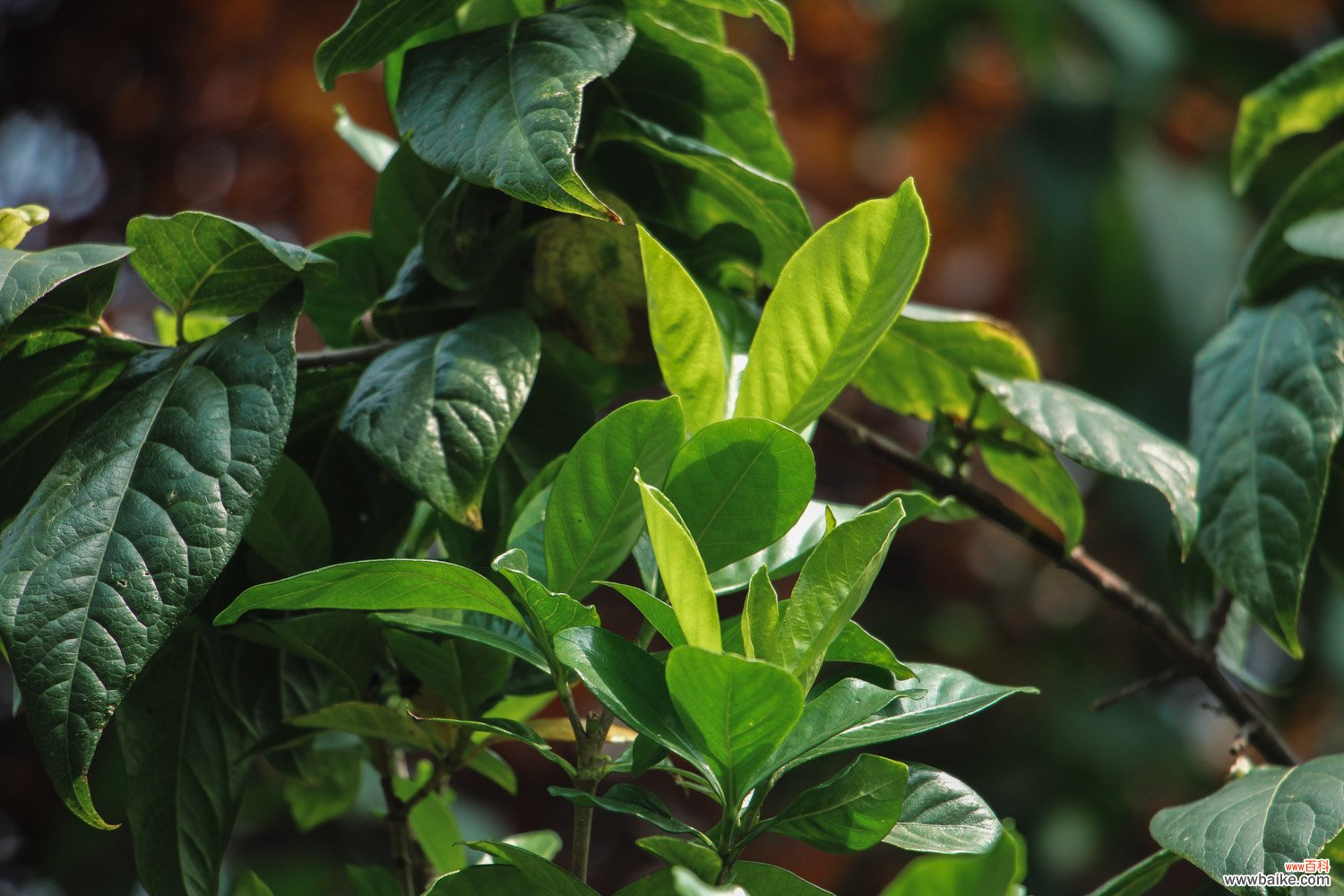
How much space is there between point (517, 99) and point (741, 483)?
170mm

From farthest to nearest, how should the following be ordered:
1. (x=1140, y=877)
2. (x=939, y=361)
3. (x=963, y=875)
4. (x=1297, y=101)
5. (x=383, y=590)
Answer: (x=1297, y=101)
(x=939, y=361)
(x=1140, y=877)
(x=383, y=590)
(x=963, y=875)

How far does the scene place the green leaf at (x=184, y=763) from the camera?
42 cm

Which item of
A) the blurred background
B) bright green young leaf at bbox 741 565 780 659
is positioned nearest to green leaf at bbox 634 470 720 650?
bright green young leaf at bbox 741 565 780 659

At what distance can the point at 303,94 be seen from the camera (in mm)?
2416

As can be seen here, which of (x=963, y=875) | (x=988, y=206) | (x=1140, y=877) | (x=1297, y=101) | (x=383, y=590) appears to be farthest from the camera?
(x=988, y=206)

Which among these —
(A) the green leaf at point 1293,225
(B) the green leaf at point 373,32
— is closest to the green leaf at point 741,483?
(B) the green leaf at point 373,32

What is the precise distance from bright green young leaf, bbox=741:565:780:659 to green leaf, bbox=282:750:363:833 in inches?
12.0

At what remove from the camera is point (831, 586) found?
1.05 ft

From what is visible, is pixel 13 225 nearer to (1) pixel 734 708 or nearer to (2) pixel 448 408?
(2) pixel 448 408

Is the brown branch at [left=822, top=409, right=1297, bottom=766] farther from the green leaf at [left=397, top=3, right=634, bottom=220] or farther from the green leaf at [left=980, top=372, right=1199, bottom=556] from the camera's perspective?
the green leaf at [left=397, top=3, right=634, bottom=220]

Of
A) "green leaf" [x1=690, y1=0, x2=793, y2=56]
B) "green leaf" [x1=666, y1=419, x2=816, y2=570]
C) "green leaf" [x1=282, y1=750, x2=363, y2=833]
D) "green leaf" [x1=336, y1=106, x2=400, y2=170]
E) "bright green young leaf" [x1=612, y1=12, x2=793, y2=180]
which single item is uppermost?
"green leaf" [x1=690, y1=0, x2=793, y2=56]

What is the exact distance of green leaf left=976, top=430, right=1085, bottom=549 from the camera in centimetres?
55

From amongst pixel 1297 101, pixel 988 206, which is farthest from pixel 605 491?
pixel 988 206

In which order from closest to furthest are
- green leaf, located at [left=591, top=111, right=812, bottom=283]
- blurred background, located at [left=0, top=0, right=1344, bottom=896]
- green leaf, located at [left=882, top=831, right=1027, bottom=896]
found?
green leaf, located at [left=882, top=831, right=1027, bottom=896] → green leaf, located at [left=591, top=111, right=812, bottom=283] → blurred background, located at [left=0, top=0, right=1344, bottom=896]
